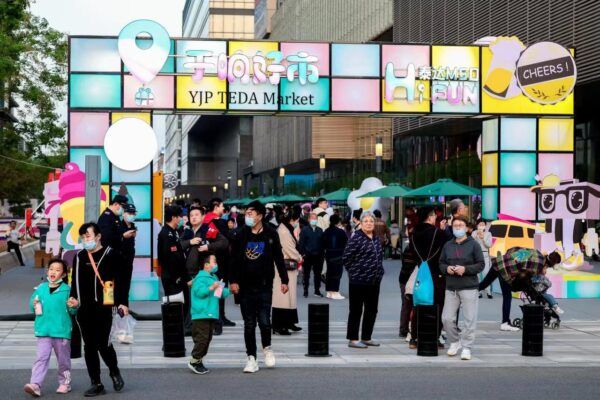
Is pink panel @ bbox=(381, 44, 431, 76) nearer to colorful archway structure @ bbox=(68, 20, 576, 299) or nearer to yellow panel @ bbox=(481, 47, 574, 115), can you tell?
colorful archway structure @ bbox=(68, 20, 576, 299)

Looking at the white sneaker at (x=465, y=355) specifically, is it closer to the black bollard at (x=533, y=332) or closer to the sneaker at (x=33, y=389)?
the black bollard at (x=533, y=332)

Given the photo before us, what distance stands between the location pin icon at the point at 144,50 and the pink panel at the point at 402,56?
4.86 metres

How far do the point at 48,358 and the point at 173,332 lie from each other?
287cm

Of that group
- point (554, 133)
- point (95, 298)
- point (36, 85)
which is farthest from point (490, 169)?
point (36, 85)

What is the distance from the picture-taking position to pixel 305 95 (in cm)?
2273

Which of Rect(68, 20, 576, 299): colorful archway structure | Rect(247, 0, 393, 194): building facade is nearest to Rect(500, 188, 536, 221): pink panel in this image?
Rect(68, 20, 576, 299): colorful archway structure

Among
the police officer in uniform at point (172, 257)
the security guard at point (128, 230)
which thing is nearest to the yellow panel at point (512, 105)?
the security guard at point (128, 230)

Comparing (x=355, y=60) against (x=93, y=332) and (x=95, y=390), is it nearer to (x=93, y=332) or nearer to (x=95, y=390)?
(x=93, y=332)

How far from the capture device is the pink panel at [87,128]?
21766 millimetres

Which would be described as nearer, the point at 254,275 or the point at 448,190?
the point at 254,275

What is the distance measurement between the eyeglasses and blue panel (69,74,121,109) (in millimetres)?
9335

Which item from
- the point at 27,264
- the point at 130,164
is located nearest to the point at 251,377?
the point at 130,164

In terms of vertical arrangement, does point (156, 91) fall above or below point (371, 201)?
above

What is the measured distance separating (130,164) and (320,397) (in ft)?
31.2
